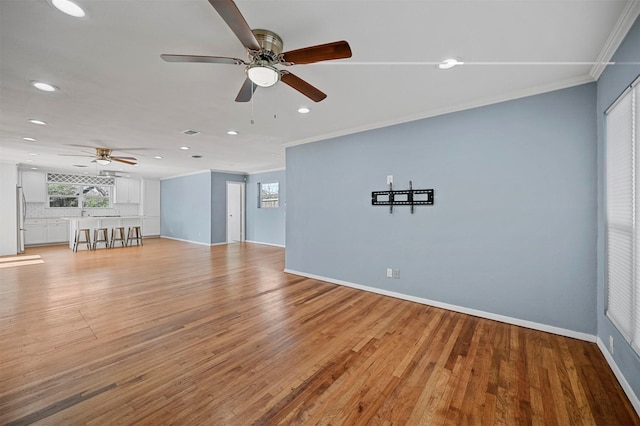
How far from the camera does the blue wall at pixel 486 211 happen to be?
A: 2.60 m

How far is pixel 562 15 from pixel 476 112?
145 cm

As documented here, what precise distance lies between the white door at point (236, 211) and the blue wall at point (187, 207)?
2.80 feet

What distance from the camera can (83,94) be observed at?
285cm

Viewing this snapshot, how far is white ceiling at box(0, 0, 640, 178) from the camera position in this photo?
1.66m

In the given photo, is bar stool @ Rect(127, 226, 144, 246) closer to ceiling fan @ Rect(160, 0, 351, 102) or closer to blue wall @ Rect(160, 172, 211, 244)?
blue wall @ Rect(160, 172, 211, 244)

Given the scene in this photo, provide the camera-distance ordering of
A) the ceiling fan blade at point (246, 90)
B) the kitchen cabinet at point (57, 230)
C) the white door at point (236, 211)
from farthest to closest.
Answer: the white door at point (236, 211) → the kitchen cabinet at point (57, 230) → the ceiling fan blade at point (246, 90)

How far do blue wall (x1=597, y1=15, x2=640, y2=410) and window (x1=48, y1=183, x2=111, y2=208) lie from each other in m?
13.1

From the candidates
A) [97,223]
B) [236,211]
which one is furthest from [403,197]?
[97,223]

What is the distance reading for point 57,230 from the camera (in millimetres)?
8930

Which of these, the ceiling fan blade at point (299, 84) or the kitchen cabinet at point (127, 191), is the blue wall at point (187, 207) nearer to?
the kitchen cabinet at point (127, 191)

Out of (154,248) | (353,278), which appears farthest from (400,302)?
(154,248)

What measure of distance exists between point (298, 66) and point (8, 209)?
905 centimetres

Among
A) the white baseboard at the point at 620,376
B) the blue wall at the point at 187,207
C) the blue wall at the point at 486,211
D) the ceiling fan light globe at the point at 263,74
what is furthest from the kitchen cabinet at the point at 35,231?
the white baseboard at the point at 620,376

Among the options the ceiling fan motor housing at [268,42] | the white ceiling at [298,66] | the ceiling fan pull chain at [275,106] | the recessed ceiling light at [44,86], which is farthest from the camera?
the ceiling fan pull chain at [275,106]
